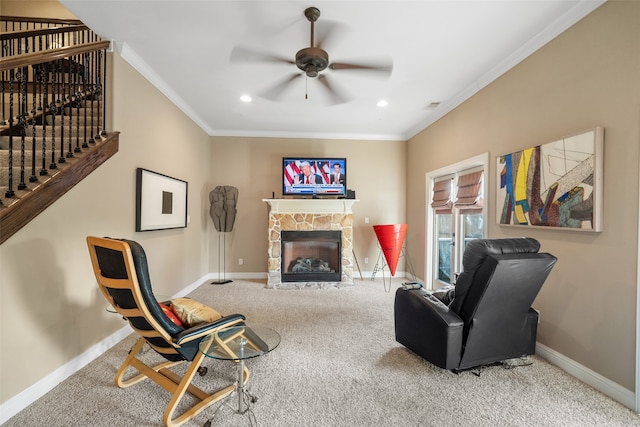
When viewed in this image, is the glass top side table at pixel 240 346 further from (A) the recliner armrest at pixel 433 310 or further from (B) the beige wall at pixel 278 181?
(B) the beige wall at pixel 278 181

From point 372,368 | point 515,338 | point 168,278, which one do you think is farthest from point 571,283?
point 168,278

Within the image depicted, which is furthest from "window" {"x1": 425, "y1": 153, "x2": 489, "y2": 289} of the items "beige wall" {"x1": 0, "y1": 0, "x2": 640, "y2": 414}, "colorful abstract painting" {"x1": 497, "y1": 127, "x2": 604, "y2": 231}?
"colorful abstract painting" {"x1": 497, "y1": 127, "x2": 604, "y2": 231}

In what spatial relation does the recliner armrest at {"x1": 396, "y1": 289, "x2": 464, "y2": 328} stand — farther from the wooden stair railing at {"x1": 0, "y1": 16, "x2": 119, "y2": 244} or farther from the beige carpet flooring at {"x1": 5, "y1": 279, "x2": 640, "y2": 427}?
the wooden stair railing at {"x1": 0, "y1": 16, "x2": 119, "y2": 244}

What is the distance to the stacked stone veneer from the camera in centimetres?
481

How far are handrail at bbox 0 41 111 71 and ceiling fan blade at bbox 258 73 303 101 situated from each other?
1488mm

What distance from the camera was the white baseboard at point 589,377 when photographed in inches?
70.6

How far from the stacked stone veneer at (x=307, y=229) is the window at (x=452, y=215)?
136 cm

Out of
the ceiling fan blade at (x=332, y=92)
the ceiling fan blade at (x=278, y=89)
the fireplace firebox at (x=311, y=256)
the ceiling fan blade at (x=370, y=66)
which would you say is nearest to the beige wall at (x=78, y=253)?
the ceiling fan blade at (x=278, y=89)

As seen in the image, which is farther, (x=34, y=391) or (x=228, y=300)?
(x=228, y=300)

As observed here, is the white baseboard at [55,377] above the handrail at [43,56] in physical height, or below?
below

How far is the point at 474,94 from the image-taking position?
3.38 meters

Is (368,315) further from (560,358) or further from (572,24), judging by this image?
(572,24)

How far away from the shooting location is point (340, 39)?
2.53m

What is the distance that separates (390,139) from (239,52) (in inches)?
157
